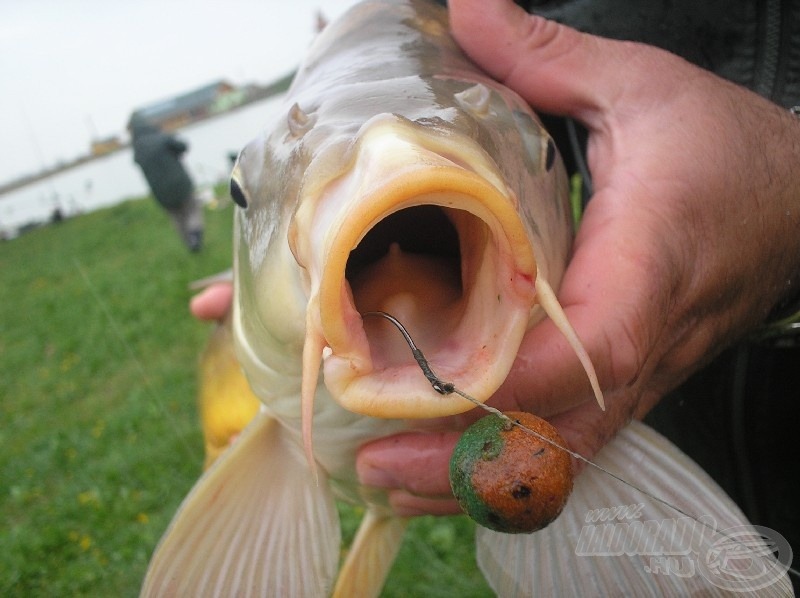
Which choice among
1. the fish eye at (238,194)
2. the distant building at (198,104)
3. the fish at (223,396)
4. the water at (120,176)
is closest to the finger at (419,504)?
the fish eye at (238,194)

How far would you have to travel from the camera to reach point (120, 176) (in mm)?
31422

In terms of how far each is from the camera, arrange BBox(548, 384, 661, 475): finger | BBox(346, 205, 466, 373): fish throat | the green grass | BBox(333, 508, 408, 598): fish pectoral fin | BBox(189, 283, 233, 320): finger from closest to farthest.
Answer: BBox(346, 205, 466, 373): fish throat → BBox(548, 384, 661, 475): finger → BBox(333, 508, 408, 598): fish pectoral fin → BBox(189, 283, 233, 320): finger → the green grass

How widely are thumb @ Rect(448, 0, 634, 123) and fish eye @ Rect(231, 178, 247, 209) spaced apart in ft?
1.72

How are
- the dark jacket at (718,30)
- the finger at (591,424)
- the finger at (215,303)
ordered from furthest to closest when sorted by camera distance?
the finger at (215,303)
the dark jacket at (718,30)
the finger at (591,424)

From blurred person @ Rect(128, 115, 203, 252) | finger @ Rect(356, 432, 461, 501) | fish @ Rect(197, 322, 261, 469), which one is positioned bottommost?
blurred person @ Rect(128, 115, 203, 252)

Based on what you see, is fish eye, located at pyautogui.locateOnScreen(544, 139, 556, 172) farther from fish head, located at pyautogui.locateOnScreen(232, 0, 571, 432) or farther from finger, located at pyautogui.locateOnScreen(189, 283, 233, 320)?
finger, located at pyautogui.locateOnScreen(189, 283, 233, 320)

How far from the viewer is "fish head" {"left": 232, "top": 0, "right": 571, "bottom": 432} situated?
0.69m

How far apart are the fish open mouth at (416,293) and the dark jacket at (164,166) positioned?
844cm

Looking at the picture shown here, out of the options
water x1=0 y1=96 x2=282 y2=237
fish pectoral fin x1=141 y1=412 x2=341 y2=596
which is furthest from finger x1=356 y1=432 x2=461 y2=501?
water x1=0 y1=96 x2=282 y2=237

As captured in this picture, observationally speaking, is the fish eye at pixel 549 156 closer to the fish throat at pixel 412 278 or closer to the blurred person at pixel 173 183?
the fish throat at pixel 412 278

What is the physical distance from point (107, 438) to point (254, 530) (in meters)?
3.47

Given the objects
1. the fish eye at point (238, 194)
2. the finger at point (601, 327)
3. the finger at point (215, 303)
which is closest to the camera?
the finger at point (601, 327)

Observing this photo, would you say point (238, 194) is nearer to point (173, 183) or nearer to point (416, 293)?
point (416, 293)
